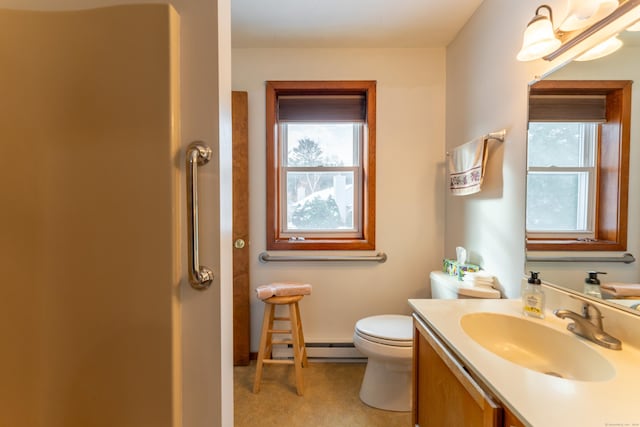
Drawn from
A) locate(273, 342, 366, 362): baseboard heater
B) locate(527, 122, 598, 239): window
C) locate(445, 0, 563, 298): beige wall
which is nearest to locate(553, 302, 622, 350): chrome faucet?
locate(527, 122, 598, 239): window

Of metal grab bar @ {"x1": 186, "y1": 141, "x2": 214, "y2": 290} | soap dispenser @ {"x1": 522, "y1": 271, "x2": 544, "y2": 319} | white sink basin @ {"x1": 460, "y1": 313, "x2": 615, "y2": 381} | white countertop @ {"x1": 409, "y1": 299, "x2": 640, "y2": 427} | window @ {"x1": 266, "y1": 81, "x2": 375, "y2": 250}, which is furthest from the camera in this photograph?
window @ {"x1": 266, "y1": 81, "x2": 375, "y2": 250}

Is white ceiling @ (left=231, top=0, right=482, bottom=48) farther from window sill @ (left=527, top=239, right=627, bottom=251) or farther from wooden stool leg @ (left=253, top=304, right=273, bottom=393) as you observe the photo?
wooden stool leg @ (left=253, top=304, right=273, bottom=393)

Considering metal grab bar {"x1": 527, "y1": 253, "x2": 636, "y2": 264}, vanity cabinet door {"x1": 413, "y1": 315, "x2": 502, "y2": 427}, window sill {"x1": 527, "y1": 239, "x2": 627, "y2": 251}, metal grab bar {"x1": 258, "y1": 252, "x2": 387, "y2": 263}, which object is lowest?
vanity cabinet door {"x1": 413, "y1": 315, "x2": 502, "y2": 427}

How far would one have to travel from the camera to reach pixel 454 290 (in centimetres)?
157

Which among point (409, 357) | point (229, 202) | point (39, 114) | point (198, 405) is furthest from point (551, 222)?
point (39, 114)

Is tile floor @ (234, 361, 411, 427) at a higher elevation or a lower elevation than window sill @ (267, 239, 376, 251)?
lower

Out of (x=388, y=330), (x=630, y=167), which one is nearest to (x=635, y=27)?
(x=630, y=167)

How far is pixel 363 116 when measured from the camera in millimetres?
2189

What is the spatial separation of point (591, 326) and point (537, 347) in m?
0.18

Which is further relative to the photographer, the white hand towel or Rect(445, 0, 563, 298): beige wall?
the white hand towel

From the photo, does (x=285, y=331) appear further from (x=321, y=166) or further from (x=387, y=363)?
(x=321, y=166)

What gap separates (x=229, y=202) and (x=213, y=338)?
1.20 feet

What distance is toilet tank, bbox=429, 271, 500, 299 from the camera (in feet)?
4.84

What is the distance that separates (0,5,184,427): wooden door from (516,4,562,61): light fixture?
4.18ft
